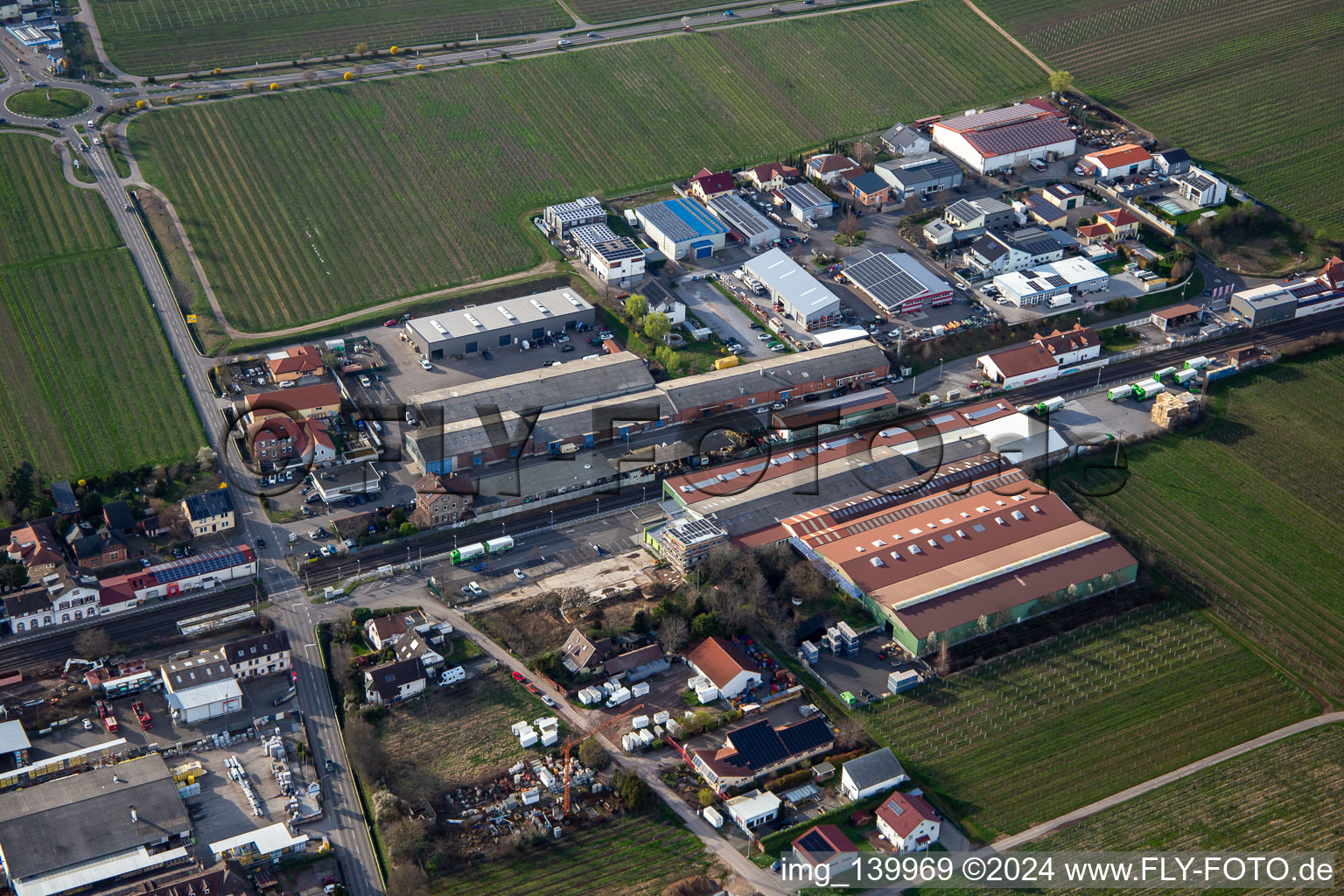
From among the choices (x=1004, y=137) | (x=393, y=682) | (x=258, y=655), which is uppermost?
(x=1004, y=137)

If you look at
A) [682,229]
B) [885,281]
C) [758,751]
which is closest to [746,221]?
[682,229]

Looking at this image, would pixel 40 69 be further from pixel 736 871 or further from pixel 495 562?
pixel 736 871

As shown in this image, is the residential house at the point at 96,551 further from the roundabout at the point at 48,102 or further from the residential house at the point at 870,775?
the roundabout at the point at 48,102

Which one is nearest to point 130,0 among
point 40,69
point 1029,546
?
point 40,69

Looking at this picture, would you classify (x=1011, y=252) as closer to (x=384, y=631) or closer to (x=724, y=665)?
(x=724, y=665)

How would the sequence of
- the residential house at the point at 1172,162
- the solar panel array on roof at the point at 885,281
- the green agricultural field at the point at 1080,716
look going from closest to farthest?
the green agricultural field at the point at 1080,716, the solar panel array on roof at the point at 885,281, the residential house at the point at 1172,162

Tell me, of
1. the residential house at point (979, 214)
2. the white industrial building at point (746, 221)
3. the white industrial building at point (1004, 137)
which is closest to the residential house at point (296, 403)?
the white industrial building at point (746, 221)
